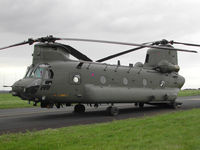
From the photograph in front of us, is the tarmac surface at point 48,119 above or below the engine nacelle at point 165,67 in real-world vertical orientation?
below

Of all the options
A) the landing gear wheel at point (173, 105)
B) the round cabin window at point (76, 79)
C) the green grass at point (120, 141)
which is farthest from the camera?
the landing gear wheel at point (173, 105)

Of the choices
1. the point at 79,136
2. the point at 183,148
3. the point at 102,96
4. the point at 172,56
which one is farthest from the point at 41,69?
the point at 172,56

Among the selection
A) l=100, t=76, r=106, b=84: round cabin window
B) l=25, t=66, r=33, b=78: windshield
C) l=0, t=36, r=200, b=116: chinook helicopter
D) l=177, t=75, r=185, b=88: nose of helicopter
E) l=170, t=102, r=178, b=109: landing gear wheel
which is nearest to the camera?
l=0, t=36, r=200, b=116: chinook helicopter

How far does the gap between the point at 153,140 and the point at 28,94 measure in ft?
26.3

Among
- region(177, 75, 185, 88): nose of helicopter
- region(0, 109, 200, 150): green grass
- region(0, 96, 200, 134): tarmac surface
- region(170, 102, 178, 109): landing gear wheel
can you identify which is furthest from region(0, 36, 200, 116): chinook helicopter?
region(0, 109, 200, 150): green grass

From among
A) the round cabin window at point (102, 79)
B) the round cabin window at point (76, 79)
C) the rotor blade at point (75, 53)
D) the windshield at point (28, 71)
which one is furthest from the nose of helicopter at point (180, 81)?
the windshield at point (28, 71)

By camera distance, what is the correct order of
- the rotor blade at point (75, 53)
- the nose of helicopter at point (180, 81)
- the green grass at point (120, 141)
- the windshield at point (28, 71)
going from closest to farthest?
the green grass at point (120, 141) → the windshield at point (28, 71) → the rotor blade at point (75, 53) → the nose of helicopter at point (180, 81)

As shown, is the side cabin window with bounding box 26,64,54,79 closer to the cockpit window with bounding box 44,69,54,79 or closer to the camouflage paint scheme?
the cockpit window with bounding box 44,69,54,79

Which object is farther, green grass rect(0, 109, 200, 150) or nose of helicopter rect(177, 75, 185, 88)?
nose of helicopter rect(177, 75, 185, 88)

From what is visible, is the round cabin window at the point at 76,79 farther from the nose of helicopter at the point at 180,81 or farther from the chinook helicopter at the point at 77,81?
the nose of helicopter at the point at 180,81

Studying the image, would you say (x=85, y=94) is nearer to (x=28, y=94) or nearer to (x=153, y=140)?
(x=28, y=94)

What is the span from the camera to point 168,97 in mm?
19797

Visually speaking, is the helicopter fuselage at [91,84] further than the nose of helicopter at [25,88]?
Yes

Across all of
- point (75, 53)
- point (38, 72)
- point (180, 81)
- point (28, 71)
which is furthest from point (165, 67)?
point (28, 71)
